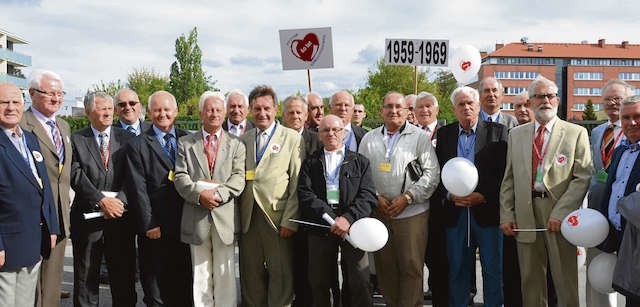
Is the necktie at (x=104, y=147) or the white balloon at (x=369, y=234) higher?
the necktie at (x=104, y=147)

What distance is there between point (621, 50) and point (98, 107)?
9923 centimetres

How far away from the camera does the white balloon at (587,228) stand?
3686 mm

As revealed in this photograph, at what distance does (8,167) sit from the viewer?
356 centimetres

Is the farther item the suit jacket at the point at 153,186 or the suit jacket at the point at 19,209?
the suit jacket at the point at 153,186

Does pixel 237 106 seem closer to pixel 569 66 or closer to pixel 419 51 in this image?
pixel 419 51

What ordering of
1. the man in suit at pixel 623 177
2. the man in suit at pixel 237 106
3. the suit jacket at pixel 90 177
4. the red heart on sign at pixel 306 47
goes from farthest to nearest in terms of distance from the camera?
1. the red heart on sign at pixel 306 47
2. the man in suit at pixel 237 106
3. the suit jacket at pixel 90 177
4. the man in suit at pixel 623 177

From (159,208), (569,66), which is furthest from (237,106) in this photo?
(569,66)

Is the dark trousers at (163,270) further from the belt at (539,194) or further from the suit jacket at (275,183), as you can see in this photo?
the belt at (539,194)

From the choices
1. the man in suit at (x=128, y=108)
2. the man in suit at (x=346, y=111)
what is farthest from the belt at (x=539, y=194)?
the man in suit at (x=128, y=108)

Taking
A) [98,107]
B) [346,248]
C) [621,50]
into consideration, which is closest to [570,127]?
[346,248]

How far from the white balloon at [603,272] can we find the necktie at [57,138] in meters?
4.47

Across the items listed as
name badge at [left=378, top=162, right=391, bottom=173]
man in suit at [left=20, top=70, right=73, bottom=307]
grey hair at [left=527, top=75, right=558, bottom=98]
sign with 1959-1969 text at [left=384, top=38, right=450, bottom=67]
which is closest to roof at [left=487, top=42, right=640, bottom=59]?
sign with 1959-1969 text at [left=384, top=38, right=450, bottom=67]

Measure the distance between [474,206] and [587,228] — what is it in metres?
1.01

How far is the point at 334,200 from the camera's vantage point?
433 centimetres
